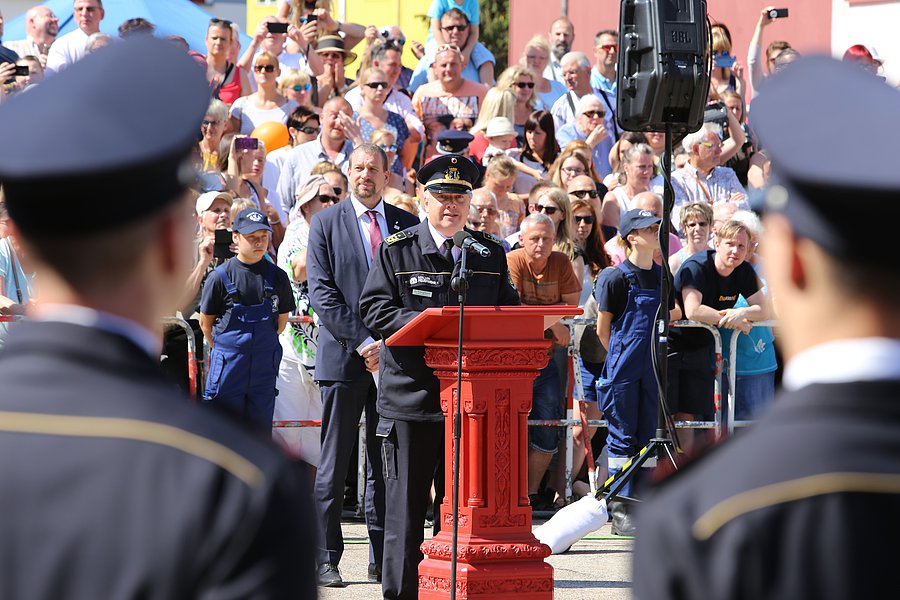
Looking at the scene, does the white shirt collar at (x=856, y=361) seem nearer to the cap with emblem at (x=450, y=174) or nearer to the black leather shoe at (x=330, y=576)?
the cap with emblem at (x=450, y=174)

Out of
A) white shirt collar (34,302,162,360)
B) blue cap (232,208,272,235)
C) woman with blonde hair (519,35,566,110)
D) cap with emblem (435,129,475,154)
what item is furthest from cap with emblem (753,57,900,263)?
woman with blonde hair (519,35,566,110)

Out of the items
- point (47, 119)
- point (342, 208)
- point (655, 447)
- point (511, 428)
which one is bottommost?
point (655, 447)

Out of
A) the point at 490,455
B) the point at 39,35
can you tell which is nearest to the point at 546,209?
the point at 490,455

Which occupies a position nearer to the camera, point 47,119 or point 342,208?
point 47,119

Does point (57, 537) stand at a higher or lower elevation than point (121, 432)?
lower

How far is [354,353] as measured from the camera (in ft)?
25.4

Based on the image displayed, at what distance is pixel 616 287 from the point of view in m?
9.37

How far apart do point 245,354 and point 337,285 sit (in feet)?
2.92

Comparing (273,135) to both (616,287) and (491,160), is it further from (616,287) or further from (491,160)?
(616,287)

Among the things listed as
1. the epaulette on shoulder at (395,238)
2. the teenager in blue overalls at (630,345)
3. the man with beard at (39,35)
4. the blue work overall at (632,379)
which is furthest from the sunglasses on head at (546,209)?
the man with beard at (39,35)

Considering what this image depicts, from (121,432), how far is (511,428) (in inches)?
200

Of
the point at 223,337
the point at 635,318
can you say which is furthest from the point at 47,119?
the point at 635,318

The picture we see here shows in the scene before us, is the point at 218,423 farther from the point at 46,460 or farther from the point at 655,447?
the point at 655,447

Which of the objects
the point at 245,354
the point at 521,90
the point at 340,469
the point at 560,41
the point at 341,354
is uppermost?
the point at 560,41
